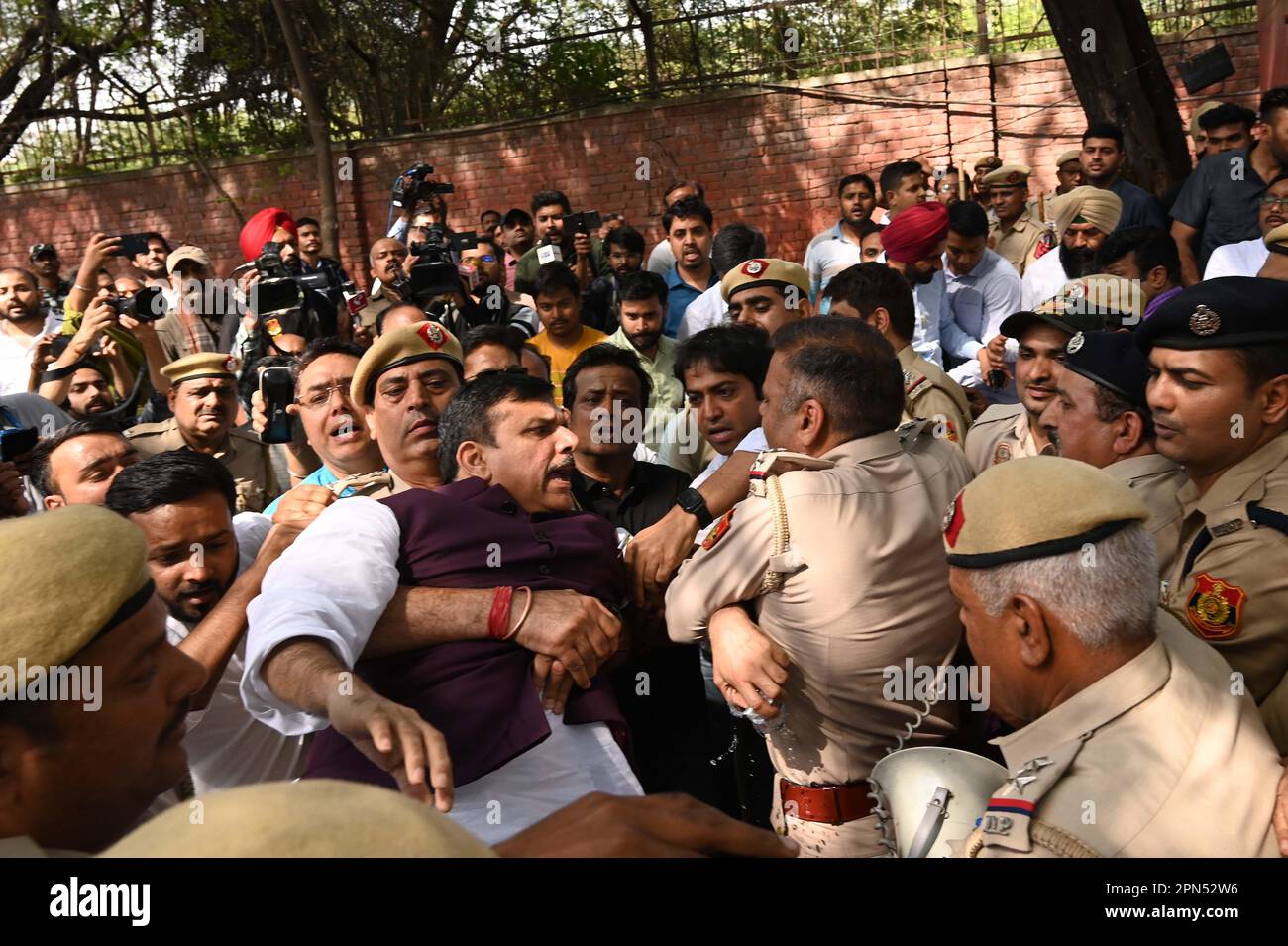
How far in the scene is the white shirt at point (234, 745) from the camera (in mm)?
2463

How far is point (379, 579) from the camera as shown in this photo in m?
2.11

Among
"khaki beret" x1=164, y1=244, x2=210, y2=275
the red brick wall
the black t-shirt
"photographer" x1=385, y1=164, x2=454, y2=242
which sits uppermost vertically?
the red brick wall

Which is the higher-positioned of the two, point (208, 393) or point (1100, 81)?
point (1100, 81)

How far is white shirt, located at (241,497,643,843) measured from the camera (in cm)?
199

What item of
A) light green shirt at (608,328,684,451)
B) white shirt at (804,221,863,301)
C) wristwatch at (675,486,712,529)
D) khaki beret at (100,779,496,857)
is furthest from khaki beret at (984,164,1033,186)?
khaki beret at (100,779,496,857)

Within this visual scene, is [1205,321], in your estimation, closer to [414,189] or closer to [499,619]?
[499,619]

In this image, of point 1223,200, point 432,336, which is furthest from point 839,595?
point 1223,200

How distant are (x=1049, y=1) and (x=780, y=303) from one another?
16.3 feet

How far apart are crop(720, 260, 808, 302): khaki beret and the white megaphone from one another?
10.0 ft

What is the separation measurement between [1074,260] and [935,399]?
2248mm

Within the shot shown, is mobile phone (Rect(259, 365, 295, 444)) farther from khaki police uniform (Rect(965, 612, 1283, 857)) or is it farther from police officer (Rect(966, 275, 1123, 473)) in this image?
khaki police uniform (Rect(965, 612, 1283, 857))

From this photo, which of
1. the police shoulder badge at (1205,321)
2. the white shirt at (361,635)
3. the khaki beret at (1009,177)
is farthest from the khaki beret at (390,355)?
the khaki beret at (1009,177)

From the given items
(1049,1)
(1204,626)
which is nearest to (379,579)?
(1204,626)

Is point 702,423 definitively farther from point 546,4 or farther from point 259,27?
point 259,27
